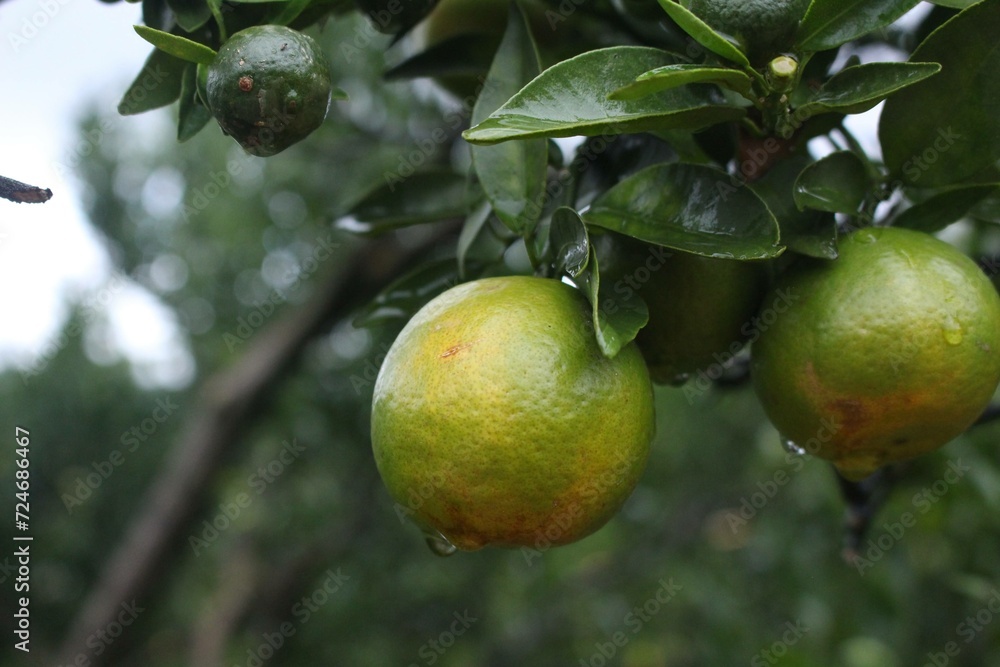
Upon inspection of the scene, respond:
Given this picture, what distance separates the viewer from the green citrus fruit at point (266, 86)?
2.21ft

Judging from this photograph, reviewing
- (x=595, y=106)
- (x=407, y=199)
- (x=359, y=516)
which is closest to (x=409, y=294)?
(x=407, y=199)

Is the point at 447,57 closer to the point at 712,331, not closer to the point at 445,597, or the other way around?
the point at 712,331

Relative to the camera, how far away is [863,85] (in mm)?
683

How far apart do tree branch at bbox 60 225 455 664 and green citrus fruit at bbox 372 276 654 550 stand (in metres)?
1.92

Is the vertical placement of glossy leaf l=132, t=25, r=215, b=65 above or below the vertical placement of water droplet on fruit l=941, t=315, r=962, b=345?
above

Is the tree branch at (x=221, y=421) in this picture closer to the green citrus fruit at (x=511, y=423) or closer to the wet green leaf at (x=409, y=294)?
the wet green leaf at (x=409, y=294)

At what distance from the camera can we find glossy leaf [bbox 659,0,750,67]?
24.8 inches

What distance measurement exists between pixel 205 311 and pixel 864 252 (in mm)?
5536

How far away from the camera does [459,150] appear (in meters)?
2.60

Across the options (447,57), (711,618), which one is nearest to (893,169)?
(447,57)

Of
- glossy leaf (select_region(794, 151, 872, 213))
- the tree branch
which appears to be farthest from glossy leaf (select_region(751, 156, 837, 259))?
the tree branch

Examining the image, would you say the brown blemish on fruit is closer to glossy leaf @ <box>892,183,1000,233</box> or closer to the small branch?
the small branch

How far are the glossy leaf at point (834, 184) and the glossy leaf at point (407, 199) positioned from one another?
0.40m

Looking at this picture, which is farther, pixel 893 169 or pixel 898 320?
pixel 893 169
